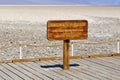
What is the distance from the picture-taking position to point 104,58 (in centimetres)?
1773

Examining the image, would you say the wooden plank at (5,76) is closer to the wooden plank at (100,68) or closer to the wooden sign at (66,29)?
the wooden sign at (66,29)

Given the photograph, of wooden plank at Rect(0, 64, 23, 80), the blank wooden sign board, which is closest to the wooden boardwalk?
wooden plank at Rect(0, 64, 23, 80)

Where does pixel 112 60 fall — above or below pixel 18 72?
above

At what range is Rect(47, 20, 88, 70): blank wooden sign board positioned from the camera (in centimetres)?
1476

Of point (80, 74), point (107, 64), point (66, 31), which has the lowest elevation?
point (80, 74)

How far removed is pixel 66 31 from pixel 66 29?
7cm

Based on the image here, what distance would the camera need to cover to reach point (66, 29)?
48.8 ft

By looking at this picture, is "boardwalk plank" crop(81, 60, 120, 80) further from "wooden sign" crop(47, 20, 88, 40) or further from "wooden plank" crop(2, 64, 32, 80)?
"wooden plank" crop(2, 64, 32, 80)

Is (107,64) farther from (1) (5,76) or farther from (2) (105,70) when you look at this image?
(1) (5,76)

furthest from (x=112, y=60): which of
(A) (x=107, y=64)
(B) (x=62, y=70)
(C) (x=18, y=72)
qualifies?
(C) (x=18, y=72)

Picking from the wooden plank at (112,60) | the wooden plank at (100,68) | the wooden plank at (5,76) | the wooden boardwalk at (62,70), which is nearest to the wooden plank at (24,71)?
the wooden boardwalk at (62,70)

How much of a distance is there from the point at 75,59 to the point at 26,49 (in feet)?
35.7

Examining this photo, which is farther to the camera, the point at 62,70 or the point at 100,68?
the point at 100,68

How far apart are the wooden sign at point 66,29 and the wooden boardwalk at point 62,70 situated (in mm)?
1198
